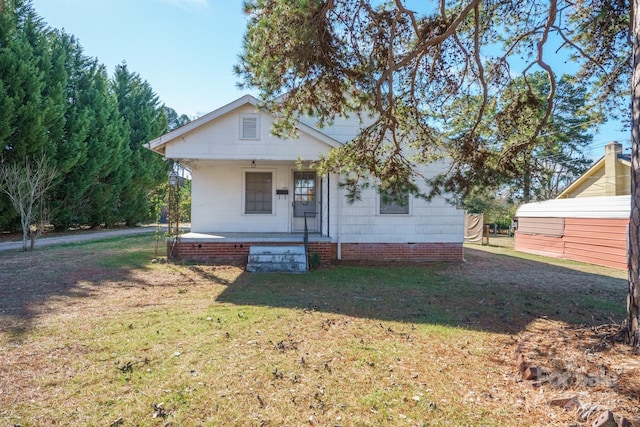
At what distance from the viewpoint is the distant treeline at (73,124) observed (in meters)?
15.2

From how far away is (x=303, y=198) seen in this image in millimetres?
11852

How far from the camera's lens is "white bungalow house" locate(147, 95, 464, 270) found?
9906 mm

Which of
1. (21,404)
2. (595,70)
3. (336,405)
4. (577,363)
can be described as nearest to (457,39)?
(595,70)

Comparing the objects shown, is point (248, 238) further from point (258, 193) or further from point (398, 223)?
point (398, 223)

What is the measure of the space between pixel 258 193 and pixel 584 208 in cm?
1250

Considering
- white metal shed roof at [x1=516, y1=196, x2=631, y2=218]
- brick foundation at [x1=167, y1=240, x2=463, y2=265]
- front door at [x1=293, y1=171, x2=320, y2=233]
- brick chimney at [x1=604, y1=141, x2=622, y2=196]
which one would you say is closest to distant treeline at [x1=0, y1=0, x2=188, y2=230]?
brick foundation at [x1=167, y1=240, x2=463, y2=265]

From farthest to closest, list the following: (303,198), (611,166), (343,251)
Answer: (611,166)
(303,198)
(343,251)

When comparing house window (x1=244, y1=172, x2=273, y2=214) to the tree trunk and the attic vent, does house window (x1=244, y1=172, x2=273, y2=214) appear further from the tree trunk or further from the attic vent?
the tree trunk

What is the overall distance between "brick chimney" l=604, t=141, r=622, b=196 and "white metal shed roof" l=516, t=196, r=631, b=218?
2733mm

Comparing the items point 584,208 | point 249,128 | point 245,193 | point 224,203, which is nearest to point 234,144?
point 249,128

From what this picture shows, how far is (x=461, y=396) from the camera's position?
10.5ft

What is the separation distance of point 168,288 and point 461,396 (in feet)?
18.9

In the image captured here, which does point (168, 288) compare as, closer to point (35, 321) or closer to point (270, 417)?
point (35, 321)

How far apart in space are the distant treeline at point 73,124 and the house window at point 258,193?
8.94m
